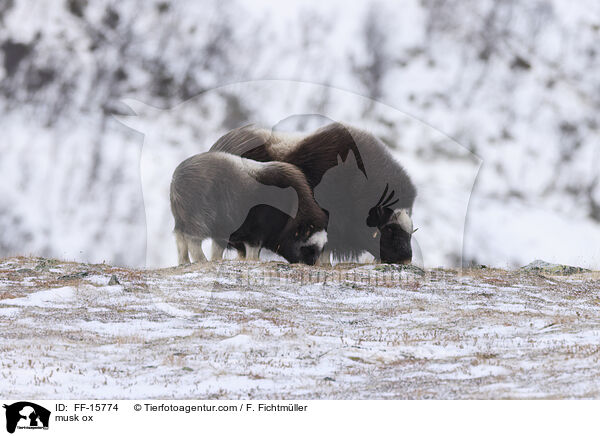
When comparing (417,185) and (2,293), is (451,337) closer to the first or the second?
(417,185)

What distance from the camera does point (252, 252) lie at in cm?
991

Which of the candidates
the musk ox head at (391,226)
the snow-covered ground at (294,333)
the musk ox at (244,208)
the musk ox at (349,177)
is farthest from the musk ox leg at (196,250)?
the musk ox head at (391,226)

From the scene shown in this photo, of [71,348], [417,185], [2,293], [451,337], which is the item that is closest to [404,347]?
[451,337]

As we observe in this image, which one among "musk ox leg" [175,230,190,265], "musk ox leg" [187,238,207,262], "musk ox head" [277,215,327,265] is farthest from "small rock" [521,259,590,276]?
"musk ox leg" [175,230,190,265]

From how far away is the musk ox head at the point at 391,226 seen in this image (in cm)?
1008

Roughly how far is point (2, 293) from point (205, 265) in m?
2.65

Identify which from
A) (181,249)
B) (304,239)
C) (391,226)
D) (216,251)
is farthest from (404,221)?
(181,249)

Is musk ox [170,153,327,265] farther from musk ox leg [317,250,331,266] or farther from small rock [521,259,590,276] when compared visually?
small rock [521,259,590,276]

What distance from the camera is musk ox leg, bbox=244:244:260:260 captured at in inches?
389

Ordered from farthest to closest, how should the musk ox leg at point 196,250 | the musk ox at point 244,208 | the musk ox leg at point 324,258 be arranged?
the musk ox leg at point 324,258
the musk ox leg at point 196,250
the musk ox at point 244,208

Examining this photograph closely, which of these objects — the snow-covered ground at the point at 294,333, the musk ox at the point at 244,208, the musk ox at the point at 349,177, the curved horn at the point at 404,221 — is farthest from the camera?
the curved horn at the point at 404,221

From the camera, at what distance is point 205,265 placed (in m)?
9.68

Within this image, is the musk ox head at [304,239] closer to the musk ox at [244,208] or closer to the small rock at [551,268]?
the musk ox at [244,208]

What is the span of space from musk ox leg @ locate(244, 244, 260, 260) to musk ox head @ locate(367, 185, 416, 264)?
1701 millimetres
